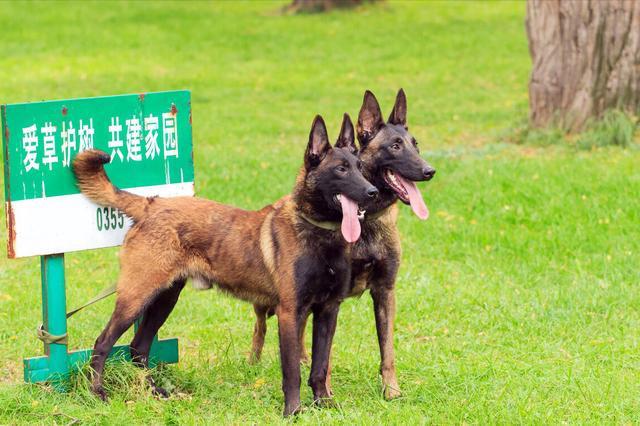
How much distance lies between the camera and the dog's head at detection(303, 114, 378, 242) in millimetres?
5766

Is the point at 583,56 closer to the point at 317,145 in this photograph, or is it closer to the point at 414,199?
the point at 414,199

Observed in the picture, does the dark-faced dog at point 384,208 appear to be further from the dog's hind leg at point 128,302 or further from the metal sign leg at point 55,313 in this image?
the metal sign leg at point 55,313

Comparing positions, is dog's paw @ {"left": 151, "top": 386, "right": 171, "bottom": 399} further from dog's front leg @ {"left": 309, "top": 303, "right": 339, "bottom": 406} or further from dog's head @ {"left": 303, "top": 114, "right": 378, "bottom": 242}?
dog's head @ {"left": 303, "top": 114, "right": 378, "bottom": 242}

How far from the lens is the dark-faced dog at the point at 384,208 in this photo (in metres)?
6.19

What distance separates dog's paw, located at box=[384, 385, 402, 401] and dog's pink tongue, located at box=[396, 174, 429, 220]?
3.18 feet

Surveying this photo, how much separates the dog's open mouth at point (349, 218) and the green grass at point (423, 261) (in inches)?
36.2

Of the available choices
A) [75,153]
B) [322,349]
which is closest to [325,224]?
[322,349]

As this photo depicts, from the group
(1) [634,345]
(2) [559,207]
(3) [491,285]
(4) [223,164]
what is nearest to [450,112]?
(4) [223,164]

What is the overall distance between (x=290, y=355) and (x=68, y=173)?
1540mm

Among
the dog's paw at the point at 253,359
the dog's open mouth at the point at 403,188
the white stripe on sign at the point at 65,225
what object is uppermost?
the dog's open mouth at the point at 403,188

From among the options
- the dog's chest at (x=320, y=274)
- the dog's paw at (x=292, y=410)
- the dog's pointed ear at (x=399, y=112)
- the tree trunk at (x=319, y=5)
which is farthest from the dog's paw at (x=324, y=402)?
the tree trunk at (x=319, y=5)

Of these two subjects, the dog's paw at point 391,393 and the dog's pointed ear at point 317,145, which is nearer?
the dog's pointed ear at point 317,145

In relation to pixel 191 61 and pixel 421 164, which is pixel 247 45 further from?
pixel 421 164

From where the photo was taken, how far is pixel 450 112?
15219 millimetres
